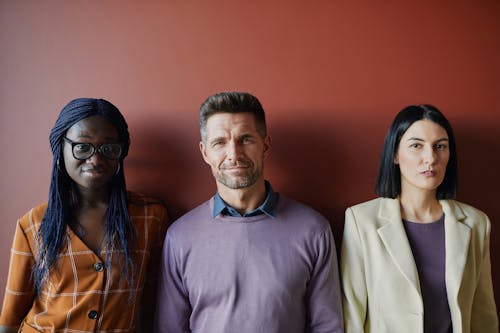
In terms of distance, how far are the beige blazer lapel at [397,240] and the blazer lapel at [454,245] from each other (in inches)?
6.5

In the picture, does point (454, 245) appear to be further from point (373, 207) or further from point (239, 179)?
point (239, 179)

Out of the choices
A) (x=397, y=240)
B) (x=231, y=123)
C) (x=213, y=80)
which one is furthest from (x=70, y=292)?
(x=397, y=240)

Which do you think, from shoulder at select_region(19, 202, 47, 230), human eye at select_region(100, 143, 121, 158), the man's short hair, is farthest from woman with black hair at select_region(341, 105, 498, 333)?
shoulder at select_region(19, 202, 47, 230)

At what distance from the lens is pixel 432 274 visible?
5.03 ft

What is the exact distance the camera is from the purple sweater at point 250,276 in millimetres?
Answer: 1433

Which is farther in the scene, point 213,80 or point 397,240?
point 213,80

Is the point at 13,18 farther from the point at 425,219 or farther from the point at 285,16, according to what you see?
the point at 425,219

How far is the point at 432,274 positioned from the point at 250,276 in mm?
848

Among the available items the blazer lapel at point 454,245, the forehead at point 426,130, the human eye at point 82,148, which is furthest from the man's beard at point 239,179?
the blazer lapel at point 454,245

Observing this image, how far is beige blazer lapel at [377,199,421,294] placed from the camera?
4.83ft

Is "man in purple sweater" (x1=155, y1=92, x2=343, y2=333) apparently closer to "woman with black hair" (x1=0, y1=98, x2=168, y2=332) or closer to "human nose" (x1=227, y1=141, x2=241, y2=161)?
"human nose" (x1=227, y1=141, x2=241, y2=161)

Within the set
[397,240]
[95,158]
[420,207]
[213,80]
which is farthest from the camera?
[213,80]

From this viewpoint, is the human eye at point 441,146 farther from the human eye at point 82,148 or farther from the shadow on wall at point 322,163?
the human eye at point 82,148

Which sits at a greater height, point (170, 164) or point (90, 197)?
point (170, 164)
